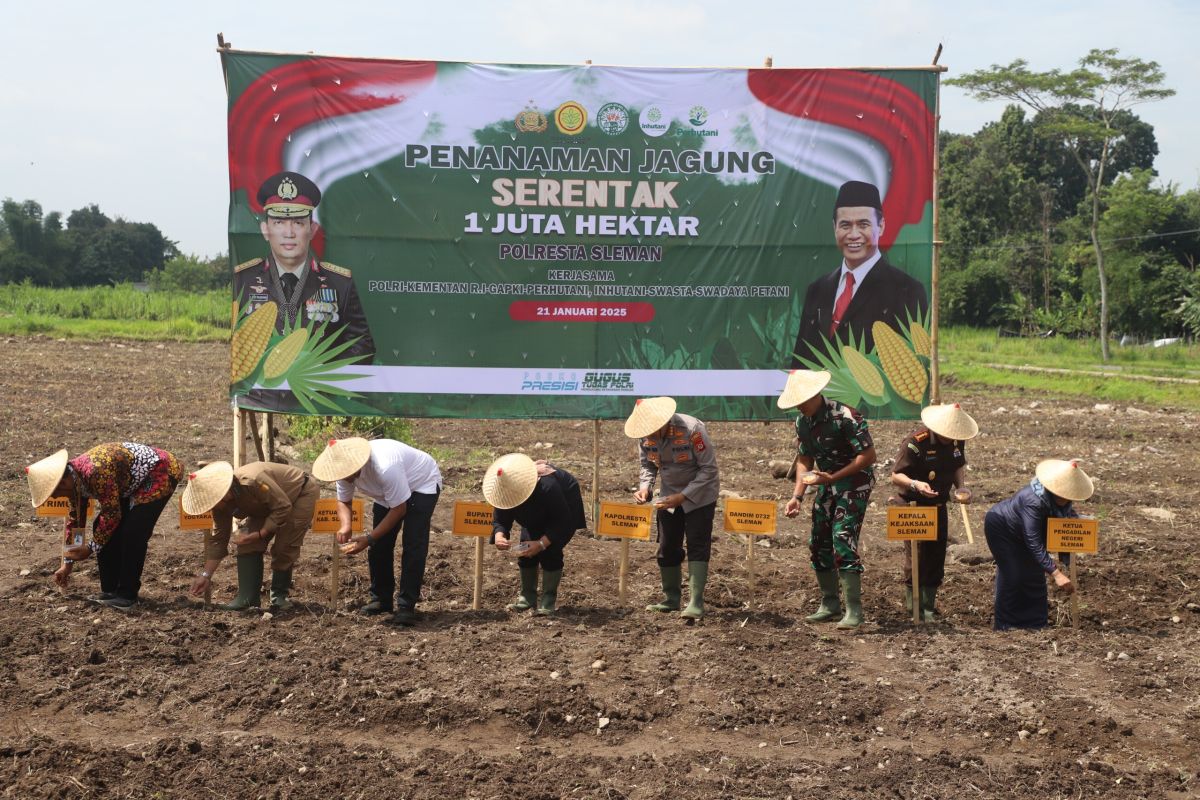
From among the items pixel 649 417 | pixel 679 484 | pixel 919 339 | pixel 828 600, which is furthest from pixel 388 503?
pixel 919 339

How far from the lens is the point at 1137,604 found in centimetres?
792

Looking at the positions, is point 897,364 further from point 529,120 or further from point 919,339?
point 529,120

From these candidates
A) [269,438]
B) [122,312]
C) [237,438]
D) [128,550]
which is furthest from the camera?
[122,312]

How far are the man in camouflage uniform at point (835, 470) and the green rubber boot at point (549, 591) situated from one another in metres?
1.60

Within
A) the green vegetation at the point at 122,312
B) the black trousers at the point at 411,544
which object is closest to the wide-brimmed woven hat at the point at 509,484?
the black trousers at the point at 411,544

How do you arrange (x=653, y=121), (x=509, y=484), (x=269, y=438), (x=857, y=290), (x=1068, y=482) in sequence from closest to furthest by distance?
(x=1068, y=482)
(x=509, y=484)
(x=653, y=121)
(x=857, y=290)
(x=269, y=438)

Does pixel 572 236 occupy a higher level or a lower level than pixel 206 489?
higher

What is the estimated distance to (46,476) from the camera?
684cm

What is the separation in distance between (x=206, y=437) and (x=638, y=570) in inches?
314

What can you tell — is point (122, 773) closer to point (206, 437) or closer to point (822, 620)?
point (822, 620)

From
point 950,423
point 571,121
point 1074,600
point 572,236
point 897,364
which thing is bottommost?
point 1074,600

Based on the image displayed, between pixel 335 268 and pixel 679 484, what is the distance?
11.4 feet

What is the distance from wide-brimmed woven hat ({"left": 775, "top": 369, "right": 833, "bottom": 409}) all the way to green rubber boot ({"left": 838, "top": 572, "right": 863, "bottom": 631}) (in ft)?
3.85

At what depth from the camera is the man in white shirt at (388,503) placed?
691 cm
